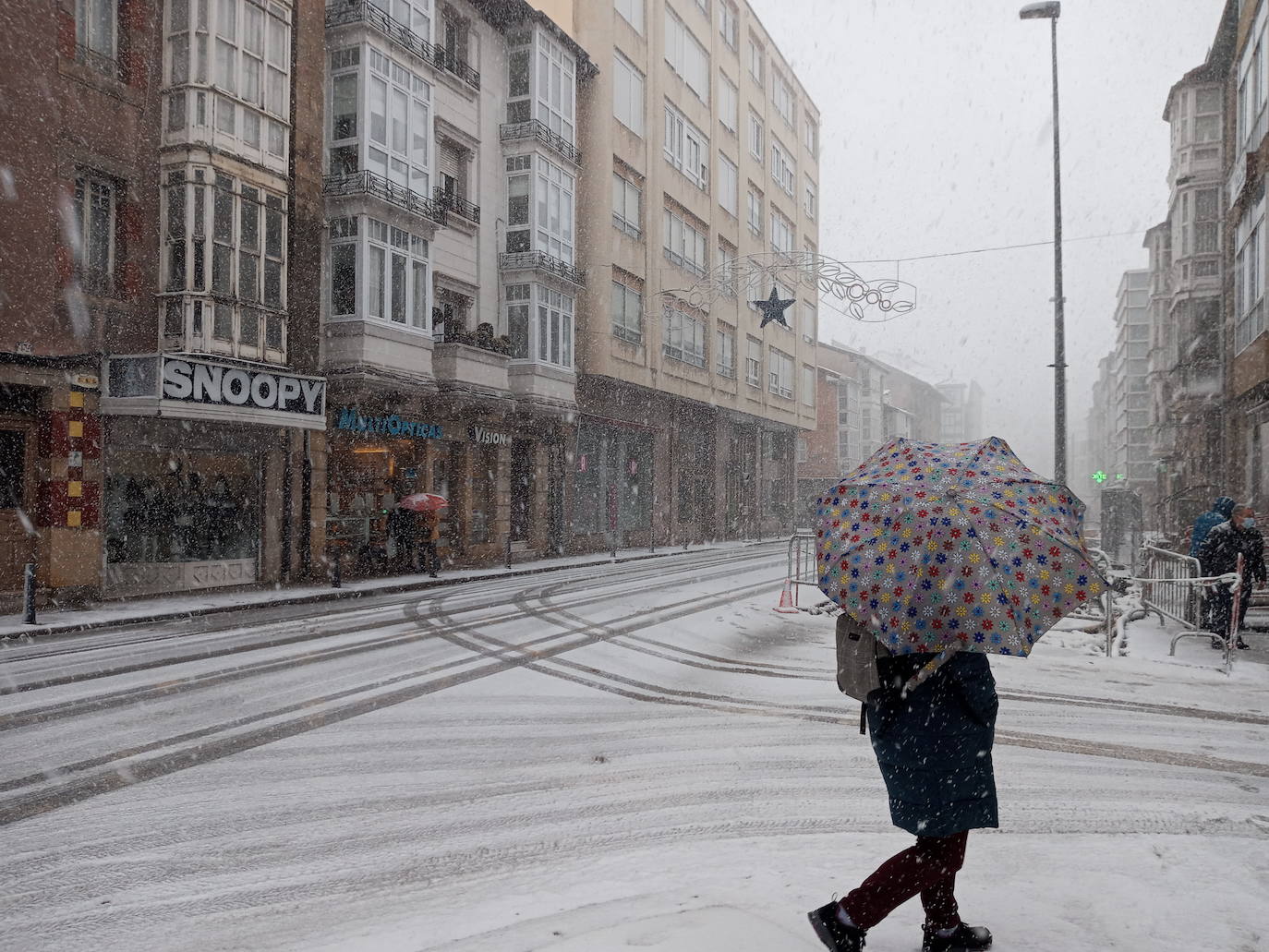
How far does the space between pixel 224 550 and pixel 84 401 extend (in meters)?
4.09

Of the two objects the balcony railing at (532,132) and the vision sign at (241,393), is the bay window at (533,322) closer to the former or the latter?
the balcony railing at (532,132)

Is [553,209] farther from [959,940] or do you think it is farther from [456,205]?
[959,940]

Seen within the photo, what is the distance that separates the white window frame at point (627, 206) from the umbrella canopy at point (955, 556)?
93.5ft

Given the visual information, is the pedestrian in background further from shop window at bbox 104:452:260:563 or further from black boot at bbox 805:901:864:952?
black boot at bbox 805:901:864:952

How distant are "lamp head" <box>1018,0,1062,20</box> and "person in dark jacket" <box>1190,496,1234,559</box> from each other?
12582 millimetres

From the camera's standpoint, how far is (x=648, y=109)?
1291 inches

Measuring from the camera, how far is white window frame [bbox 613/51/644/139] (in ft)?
100

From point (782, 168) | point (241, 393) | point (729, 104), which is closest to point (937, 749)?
point (241, 393)

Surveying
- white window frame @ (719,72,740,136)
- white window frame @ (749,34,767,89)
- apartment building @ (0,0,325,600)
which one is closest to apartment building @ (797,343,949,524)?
white window frame @ (749,34,767,89)

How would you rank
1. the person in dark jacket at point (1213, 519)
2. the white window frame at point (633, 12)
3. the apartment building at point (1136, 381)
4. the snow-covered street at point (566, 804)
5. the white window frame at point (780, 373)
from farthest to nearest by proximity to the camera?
the apartment building at point (1136, 381) < the white window frame at point (780, 373) < the white window frame at point (633, 12) < the person in dark jacket at point (1213, 519) < the snow-covered street at point (566, 804)

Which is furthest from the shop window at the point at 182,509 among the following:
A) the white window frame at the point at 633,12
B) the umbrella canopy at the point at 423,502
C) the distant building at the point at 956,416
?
the distant building at the point at 956,416

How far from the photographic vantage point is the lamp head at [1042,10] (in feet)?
62.6

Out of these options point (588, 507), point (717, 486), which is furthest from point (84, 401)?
point (717, 486)

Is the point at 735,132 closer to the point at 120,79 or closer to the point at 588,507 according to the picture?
the point at 588,507
